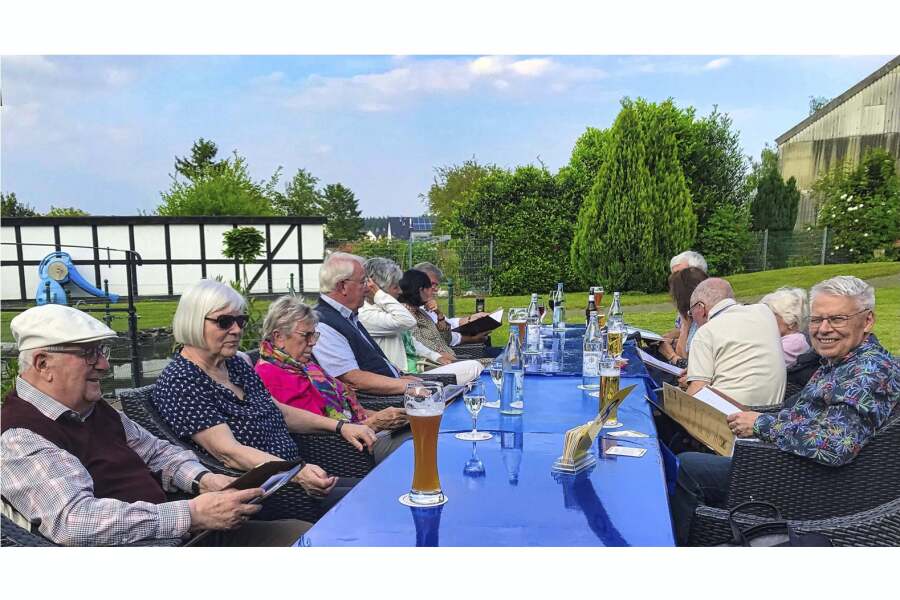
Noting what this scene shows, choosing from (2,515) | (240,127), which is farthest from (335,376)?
(240,127)

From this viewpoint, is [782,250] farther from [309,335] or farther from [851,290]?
[309,335]

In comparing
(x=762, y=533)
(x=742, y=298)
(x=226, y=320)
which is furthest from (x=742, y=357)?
(x=742, y=298)

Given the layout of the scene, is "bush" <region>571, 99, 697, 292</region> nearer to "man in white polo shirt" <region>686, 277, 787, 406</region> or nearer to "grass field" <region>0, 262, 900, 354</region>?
"grass field" <region>0, 262, 900, 354</region>

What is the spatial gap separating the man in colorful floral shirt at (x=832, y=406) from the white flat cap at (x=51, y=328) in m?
1.77

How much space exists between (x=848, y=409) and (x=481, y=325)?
11.5 ft

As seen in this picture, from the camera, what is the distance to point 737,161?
1570cm

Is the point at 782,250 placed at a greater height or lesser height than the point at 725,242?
lesser

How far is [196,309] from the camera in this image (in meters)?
2.32

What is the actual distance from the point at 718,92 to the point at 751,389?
12742mm

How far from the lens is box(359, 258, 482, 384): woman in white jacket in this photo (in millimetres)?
3930

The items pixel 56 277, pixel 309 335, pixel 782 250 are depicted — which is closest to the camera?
pixel 309 335

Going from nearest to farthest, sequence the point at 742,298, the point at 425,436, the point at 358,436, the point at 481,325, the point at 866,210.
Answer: the point at 425,436 < the point at 358,436 < the point at 481,325 < the point at 742,298 < the point at 866,210

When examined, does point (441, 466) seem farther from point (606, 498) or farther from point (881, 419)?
point (881, 419)
